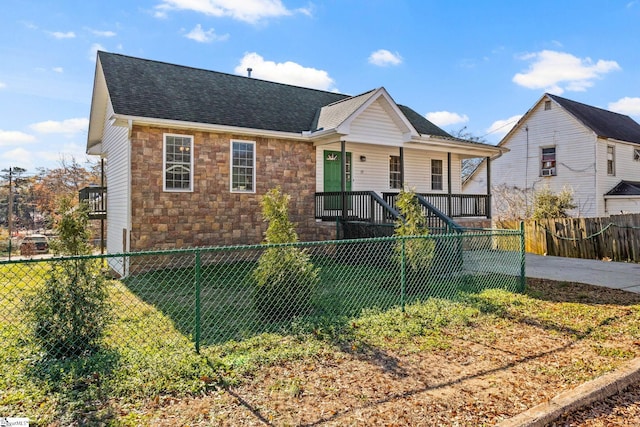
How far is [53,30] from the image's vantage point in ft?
36.1

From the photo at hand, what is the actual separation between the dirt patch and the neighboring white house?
18475 mm

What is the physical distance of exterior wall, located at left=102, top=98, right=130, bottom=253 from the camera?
1020cm

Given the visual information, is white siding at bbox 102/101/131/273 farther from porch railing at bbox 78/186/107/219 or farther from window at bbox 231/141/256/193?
window at bbox 231/141/256/193

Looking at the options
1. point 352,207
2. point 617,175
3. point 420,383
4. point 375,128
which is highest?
point 375,128

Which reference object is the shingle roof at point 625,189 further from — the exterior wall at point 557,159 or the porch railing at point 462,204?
the porch railing at point 462,204

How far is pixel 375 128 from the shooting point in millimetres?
12453

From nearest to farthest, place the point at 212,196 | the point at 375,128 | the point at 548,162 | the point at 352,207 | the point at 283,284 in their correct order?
the point at 283,284, the point at 212,196, the point at 352,207, the point at 375,128, the point at 548,162

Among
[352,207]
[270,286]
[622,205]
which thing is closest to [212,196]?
[352,207]

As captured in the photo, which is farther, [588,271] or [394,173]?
[394,173]

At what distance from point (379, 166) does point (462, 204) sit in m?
3.45

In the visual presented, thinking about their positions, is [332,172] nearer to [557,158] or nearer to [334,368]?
[334,368]

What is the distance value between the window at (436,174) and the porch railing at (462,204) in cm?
168

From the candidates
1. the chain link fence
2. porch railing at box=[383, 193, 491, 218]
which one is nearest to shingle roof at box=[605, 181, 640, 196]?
porch railing at box=[383, 193, 491, 218]

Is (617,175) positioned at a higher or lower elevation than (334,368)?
higher
